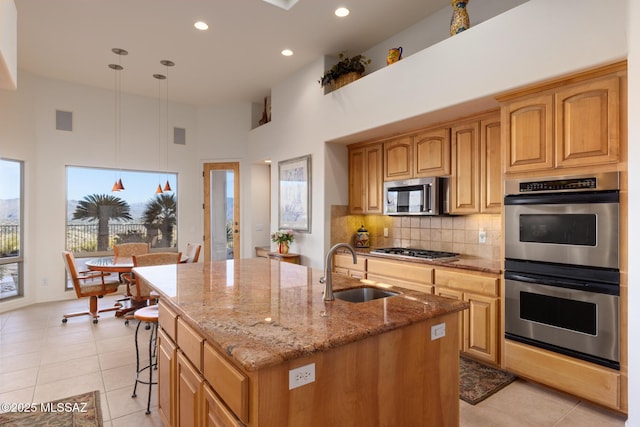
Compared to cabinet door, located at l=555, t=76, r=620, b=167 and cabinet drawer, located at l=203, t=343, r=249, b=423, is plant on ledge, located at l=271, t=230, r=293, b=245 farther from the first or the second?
cabinet drawer, located at l=203, t=343, r=249, b=423

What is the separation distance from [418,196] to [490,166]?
2.66ft

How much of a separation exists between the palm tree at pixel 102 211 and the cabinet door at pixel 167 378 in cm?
478

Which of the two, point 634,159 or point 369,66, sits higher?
point 369,66

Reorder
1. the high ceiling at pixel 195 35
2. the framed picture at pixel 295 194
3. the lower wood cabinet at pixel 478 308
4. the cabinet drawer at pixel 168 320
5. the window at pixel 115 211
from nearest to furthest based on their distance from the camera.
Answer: the cabinet drawer at pixel 168 320 → the lower wood cabinet at pixel 478 308 → the high ceiling at pixel 195 35 → the framed picture at pixel 295 194 → the window at pixel 115 211

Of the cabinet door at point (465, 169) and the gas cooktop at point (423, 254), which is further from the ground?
the cabinet door at point (465, 169)

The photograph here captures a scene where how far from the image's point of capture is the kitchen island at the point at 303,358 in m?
1.24

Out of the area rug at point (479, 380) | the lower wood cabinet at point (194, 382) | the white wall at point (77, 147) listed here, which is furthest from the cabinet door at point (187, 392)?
the white wall at point (77, 147)

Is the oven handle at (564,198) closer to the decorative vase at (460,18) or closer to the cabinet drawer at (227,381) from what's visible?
the decorative vase at (460,18)

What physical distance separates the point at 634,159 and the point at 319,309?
83.2 inches

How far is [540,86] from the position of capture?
105 inches

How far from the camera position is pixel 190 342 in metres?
1.70

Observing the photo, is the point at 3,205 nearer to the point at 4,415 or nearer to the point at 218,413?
the point at 4,415

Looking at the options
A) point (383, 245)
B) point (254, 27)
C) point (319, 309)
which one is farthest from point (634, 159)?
point (254, 27)

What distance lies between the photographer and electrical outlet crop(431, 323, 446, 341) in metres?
1.71
